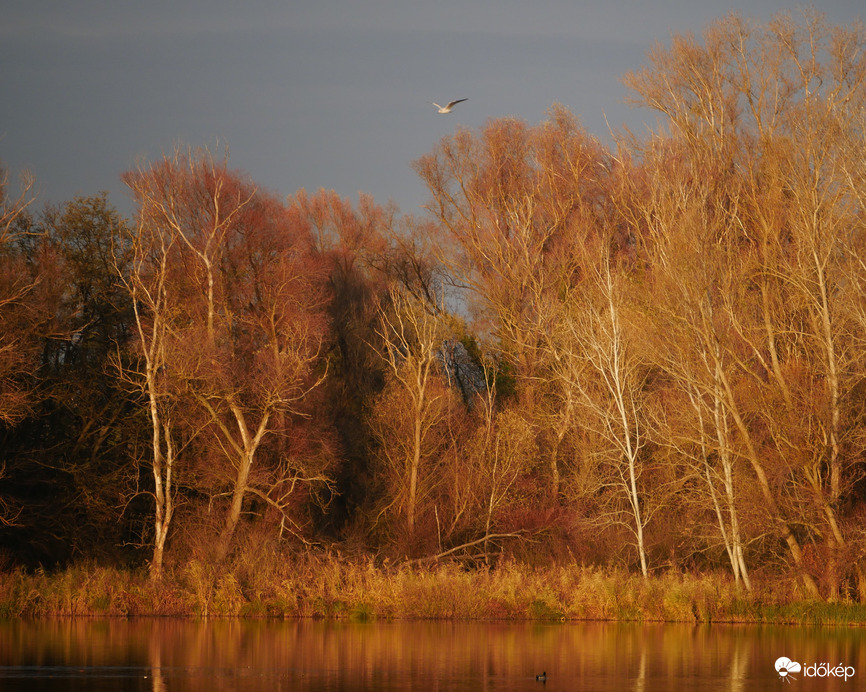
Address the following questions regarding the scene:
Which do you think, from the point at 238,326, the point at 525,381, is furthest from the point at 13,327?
the point at 525,381

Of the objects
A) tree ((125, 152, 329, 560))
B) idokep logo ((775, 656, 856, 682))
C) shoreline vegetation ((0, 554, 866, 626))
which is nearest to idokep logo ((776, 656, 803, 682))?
idokep logo ((775, 656, 856, 682))

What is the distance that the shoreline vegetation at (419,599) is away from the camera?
85.1ft

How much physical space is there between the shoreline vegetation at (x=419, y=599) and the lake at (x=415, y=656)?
4.06ft

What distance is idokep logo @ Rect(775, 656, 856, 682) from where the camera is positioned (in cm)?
1641

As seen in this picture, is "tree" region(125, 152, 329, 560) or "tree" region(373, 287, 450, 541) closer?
"tree" region(125, 152, 329, 560)

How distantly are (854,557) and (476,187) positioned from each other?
78.2 ft

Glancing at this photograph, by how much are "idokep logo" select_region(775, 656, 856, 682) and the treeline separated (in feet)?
34.5

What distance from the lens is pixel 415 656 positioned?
18.2 meters

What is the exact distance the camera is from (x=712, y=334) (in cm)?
2873

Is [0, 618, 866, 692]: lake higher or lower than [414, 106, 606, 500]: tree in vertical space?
lower

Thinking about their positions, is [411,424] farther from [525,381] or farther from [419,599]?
[419,599]

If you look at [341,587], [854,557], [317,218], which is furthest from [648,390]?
[317,218]

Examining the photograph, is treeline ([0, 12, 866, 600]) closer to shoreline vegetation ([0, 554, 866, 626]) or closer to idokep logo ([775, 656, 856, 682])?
shoreline vegetation ([0, 554, 866, 626])

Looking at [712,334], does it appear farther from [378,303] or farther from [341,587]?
[378,303]
